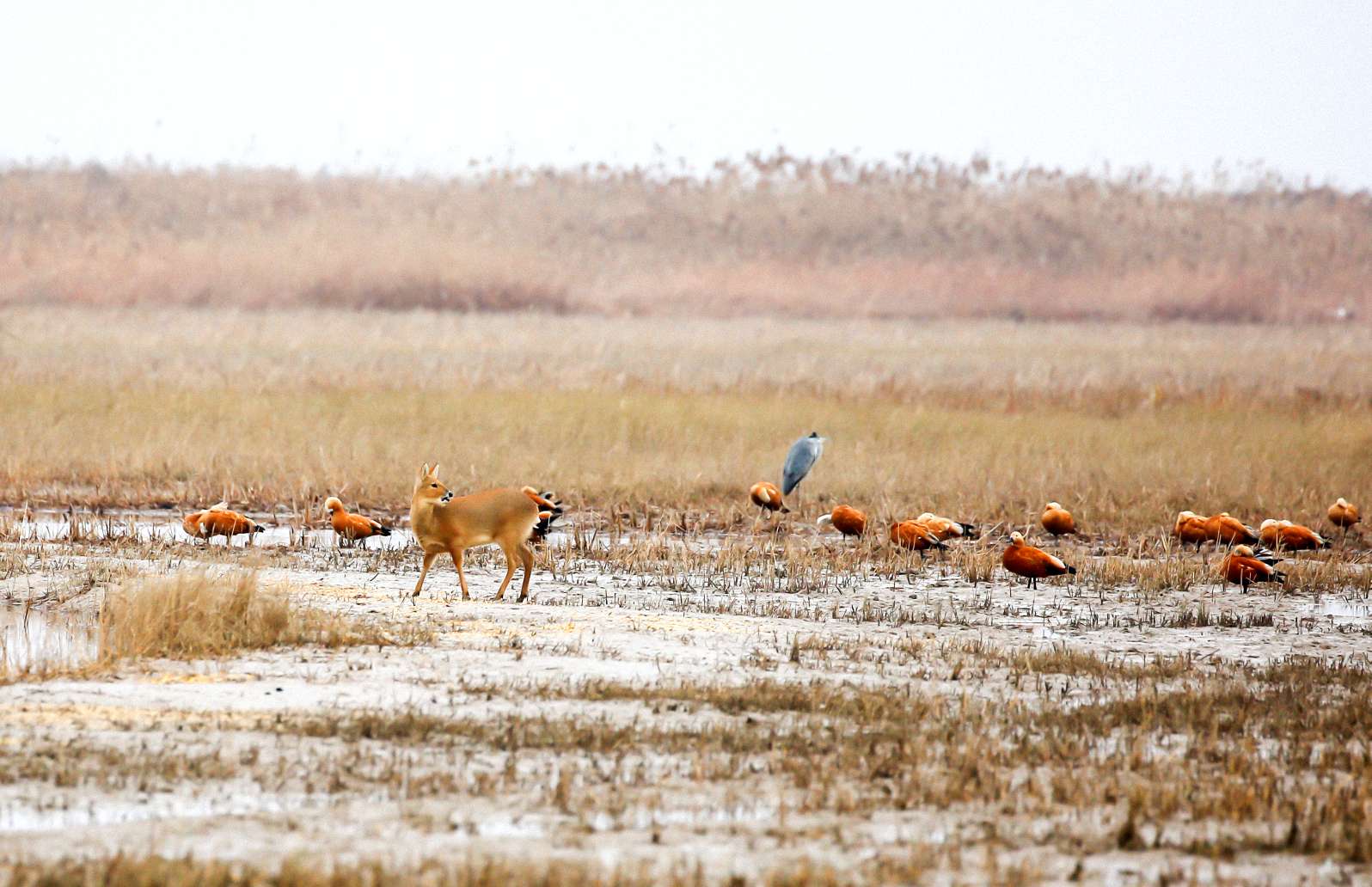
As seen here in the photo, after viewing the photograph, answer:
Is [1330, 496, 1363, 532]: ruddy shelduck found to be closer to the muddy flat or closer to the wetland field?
the wetland field

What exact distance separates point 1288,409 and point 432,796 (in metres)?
21.4

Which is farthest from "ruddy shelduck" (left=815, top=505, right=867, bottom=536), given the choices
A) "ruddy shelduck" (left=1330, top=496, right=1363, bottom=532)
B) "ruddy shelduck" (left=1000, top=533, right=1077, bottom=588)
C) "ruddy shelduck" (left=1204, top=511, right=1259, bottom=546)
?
"ruddy shelduck" (left=1330, top=496, right=1363, bottom=532)

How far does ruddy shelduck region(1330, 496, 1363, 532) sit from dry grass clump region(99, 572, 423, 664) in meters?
8.85

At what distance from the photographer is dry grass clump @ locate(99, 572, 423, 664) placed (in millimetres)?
9016

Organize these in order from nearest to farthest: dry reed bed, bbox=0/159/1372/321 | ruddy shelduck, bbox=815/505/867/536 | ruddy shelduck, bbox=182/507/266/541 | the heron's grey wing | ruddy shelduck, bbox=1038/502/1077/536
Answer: ruddy shelduck, bbox=182/507/266/541 → ruddy shelduck, bbox=815/505/867/536 → ruddy shelduck, bbox=1038/502/1077/536 → the heron's grey wing → dry reed bed, bbox=0/159/1372/321

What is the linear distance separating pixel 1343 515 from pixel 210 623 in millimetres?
9992

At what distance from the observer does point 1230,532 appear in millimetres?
14109

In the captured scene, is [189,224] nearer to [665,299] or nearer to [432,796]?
[665,299]

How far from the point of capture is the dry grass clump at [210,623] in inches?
355

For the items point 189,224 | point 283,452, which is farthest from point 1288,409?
point 189,224

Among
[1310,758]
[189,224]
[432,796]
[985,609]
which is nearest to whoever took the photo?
[432,796]

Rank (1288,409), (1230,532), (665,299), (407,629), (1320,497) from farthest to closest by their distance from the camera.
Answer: (665,299) < (1288,409) < (1320,497) < (1230,532) < (407,629)

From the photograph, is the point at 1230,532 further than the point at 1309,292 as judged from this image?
No

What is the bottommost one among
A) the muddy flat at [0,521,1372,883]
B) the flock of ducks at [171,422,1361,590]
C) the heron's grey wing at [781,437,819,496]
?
the muddy flat at [0,521,1372,883]
